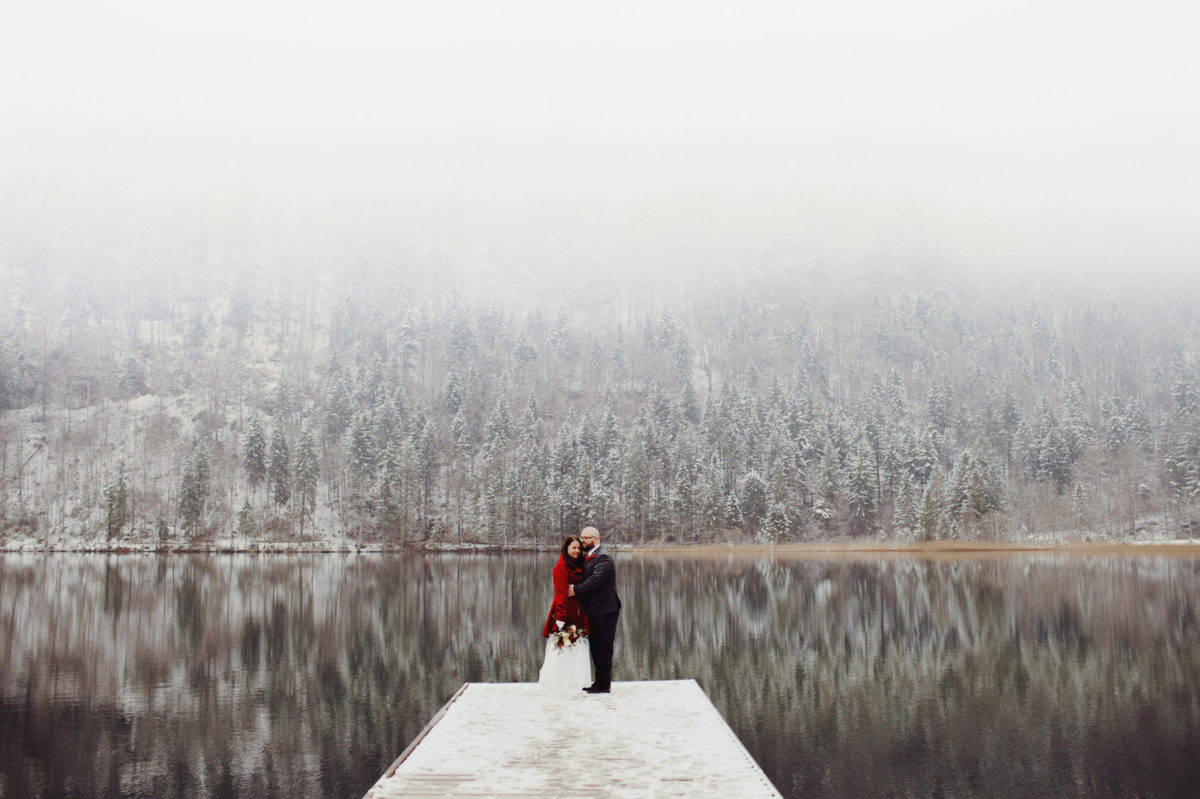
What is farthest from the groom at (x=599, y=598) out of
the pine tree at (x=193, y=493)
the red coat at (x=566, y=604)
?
the pine tree at (x=193, y=493)

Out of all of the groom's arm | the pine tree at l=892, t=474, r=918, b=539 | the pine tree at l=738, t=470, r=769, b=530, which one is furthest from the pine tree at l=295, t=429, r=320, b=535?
the groom's arm

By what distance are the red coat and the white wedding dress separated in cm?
47

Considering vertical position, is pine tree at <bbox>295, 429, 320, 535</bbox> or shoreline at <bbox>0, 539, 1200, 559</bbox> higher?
pine tree at <bbox>295, 429, 320, 535</bbox>

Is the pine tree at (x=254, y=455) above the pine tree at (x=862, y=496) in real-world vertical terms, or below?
above

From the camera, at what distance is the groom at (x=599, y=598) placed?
47.2 feet

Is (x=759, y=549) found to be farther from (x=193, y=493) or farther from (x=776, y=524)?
(x=193, y=493)

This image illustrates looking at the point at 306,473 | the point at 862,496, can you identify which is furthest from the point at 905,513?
the point at 306,473

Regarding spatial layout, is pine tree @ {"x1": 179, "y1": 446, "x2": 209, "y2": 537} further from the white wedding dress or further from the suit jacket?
the suit jacket

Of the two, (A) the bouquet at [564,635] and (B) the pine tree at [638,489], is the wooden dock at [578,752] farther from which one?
(B) the pine tree at [638,489]

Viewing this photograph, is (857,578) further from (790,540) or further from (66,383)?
(66,383)

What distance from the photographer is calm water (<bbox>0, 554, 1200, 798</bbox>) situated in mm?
14391

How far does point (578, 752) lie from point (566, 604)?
3860 millimetres

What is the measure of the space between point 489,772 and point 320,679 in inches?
552

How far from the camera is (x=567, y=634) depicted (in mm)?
14844
